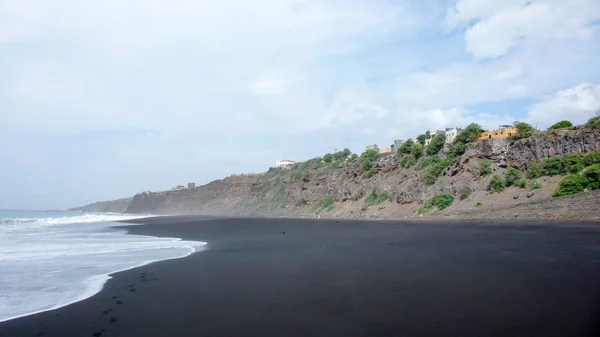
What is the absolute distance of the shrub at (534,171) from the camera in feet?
118

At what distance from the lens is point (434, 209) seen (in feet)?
134

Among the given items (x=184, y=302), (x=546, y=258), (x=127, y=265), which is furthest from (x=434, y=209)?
(x=184, y=302)

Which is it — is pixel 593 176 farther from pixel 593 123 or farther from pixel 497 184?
pixel 497 184

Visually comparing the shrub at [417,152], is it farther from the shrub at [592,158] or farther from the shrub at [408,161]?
the shrub at [592,158]

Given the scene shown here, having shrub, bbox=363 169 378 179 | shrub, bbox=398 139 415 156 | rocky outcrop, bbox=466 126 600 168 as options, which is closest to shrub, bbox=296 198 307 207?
shrub, bbox=363 169 378 179

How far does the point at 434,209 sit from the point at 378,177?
1915 centimetres

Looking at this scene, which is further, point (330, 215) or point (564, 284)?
point (330, 215)

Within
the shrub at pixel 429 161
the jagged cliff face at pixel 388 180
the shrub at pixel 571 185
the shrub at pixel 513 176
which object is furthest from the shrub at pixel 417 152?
the shrub at pixel 571 185

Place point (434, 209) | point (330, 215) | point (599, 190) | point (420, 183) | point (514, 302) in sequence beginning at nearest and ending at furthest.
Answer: point (514, 302) → point (599, 190) → point (434, 209) → point (420, 183) → point (330, 215)

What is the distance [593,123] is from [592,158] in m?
4.51

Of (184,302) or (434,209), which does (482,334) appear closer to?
(184,302)

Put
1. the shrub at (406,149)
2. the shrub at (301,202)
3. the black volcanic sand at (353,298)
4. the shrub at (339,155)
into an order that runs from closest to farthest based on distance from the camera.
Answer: the black volcanic sand at (353,298) < the shrub at (406,149) < the shrub at (301,202) < the shrub at (339,155)

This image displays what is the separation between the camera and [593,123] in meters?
35.1

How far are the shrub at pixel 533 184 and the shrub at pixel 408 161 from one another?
2179cm
